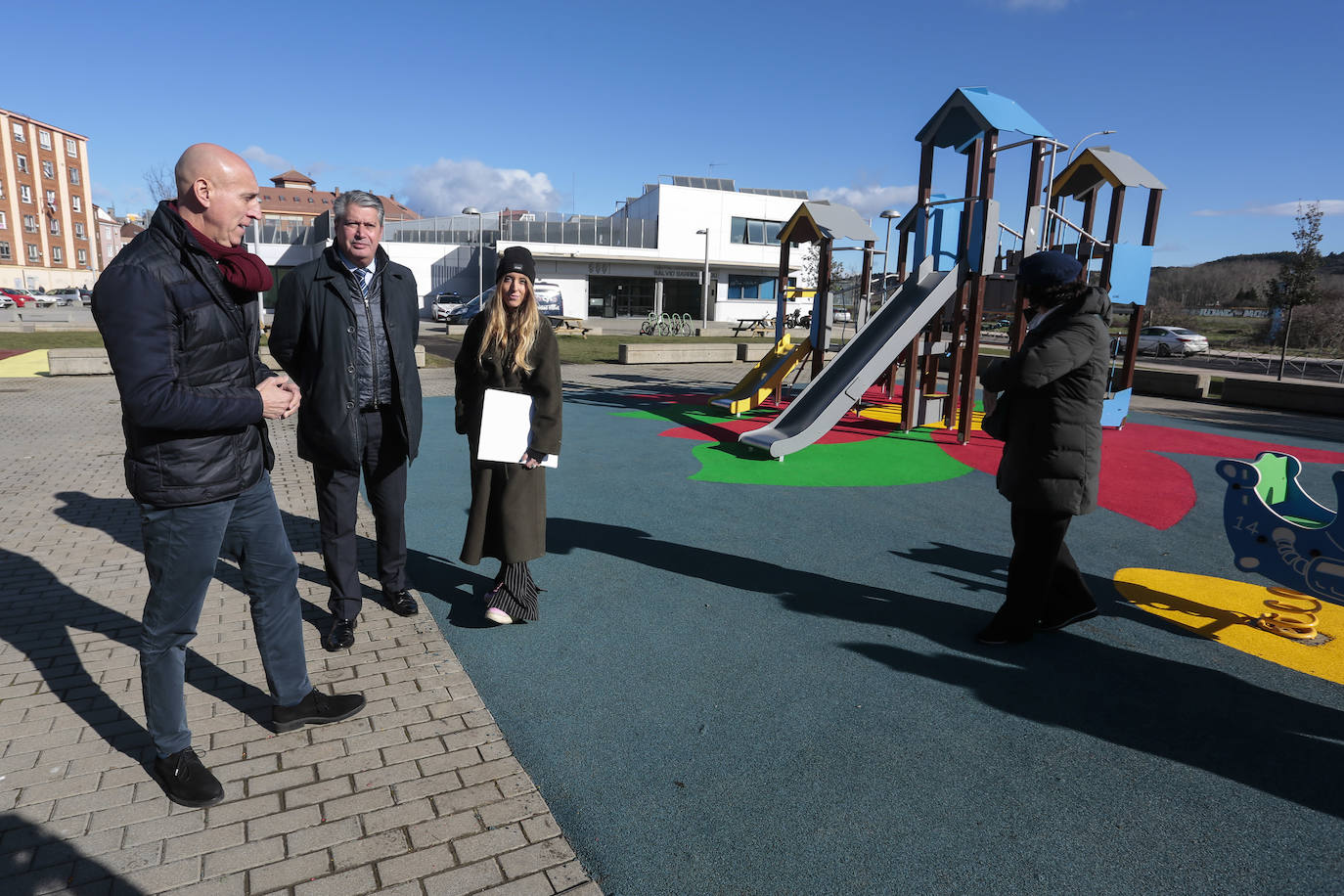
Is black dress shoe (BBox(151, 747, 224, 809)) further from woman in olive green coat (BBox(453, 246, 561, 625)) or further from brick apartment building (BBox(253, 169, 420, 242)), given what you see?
brick apartment building (BBox(253, 169, 420, 242))

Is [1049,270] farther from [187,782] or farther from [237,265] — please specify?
[187,782]

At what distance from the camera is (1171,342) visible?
3241cm

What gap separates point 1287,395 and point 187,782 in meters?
19.0

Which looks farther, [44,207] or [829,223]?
[44,207]

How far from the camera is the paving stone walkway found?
233 cm

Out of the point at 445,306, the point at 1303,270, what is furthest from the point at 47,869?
the point at 445,306

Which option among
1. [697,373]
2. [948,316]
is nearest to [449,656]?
[948,316]

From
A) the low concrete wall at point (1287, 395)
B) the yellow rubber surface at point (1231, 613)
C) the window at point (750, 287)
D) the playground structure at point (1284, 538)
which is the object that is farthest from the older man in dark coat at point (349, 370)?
the window at point (750, 287)

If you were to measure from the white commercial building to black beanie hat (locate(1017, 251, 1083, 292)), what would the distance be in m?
46.0

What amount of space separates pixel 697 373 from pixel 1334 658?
15.6 metres

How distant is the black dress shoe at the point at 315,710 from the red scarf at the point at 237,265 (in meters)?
1.66

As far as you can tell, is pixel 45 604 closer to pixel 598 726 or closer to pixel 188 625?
pixel 188 625

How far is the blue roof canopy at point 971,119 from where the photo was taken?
9.78 m

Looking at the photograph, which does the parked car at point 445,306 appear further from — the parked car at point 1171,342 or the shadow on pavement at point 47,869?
the shadow on pavement at point 47,869
